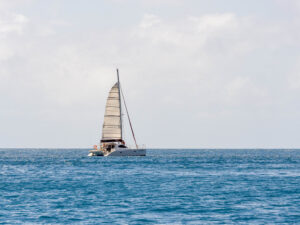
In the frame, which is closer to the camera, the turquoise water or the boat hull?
the turquoise water

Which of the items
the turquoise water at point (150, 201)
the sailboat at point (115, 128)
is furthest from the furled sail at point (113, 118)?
the turquoise water at point (150, 201)

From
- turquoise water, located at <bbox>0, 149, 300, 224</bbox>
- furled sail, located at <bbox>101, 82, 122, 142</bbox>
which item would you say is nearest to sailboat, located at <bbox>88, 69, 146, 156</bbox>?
furled sail, located at <bbox>101, 82, 122, 142</bbox>

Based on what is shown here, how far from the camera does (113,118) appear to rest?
129m

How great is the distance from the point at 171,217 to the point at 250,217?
479cm

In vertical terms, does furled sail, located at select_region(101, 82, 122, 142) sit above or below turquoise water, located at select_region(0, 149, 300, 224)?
above

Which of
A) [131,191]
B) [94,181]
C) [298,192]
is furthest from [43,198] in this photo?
[298,192]

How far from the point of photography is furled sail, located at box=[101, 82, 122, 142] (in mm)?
128375

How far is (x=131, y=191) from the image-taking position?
163 feet

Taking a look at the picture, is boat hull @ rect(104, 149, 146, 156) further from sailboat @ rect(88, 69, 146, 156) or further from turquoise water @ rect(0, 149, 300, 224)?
turquoise water @ rect(0, 149, 300, 224)

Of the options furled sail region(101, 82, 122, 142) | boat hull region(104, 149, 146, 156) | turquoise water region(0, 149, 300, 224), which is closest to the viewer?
turquoise water region(0, 149, 300, 224)

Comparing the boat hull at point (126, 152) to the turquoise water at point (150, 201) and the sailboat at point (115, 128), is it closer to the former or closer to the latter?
the sailboat at point (115, 128)

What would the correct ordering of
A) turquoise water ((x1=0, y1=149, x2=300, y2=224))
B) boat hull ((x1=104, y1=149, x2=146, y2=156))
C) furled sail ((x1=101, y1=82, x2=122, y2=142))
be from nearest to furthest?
turquoise water ((x1=0, y1=149, x2=300, y2=224)) → furled sail ((x1=101, y1=82, x2=122, y2=142)) → boat hull ((x1=104, y1=149, x2=146, y2=156))

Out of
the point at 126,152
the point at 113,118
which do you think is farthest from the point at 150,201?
the point at 113,118

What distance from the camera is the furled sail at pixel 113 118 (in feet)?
421
